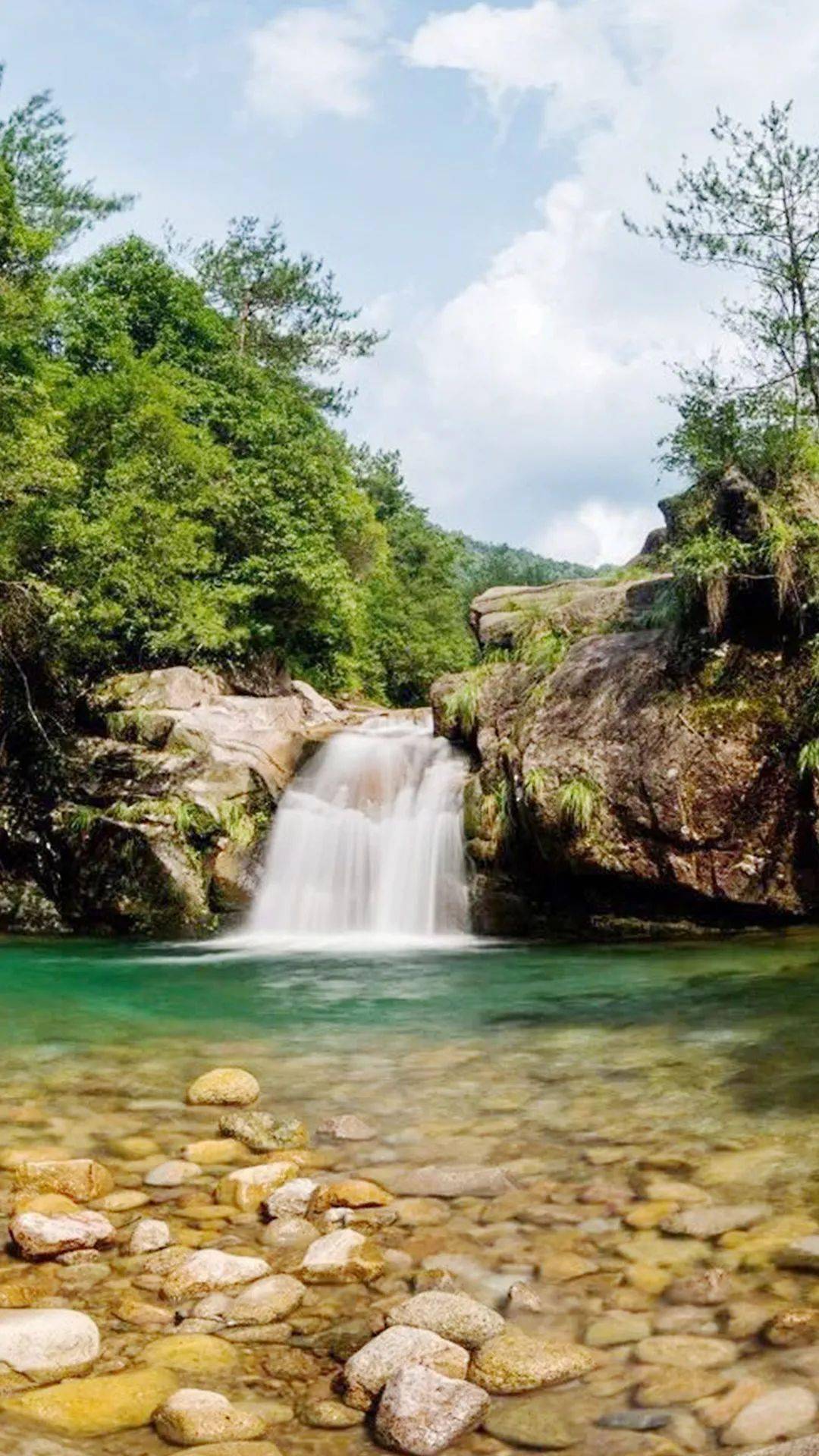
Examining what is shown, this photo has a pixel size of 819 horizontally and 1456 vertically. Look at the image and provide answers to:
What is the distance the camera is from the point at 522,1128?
524 cm

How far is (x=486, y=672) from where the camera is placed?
54.2 ft

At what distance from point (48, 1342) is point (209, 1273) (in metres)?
0.66

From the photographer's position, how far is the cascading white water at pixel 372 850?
14.3 m

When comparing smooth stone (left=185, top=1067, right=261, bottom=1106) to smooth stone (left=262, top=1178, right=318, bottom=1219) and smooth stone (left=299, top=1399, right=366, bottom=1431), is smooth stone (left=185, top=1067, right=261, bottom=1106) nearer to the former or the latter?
smooth stone (left=262, top=1178, right=318, bottom=1219)

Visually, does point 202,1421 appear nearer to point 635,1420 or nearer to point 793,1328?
point 635,1420

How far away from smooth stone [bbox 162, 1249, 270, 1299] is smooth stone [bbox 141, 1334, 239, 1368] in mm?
289

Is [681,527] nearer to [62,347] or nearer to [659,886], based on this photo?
[659,886]

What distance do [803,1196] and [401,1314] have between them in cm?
184

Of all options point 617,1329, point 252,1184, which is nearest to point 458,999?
point 252,1184

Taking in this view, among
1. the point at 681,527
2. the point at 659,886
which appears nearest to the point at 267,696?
the point at 681,527

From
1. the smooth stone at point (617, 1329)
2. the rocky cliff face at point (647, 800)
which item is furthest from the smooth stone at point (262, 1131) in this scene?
the rocky cliff face at point (647, 800)

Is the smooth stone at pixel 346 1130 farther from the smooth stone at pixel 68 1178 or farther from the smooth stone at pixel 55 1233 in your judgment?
the smooth stone at pixel 55 1233

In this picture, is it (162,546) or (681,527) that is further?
(162,546)

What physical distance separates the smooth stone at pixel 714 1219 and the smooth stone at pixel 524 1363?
0.97m
